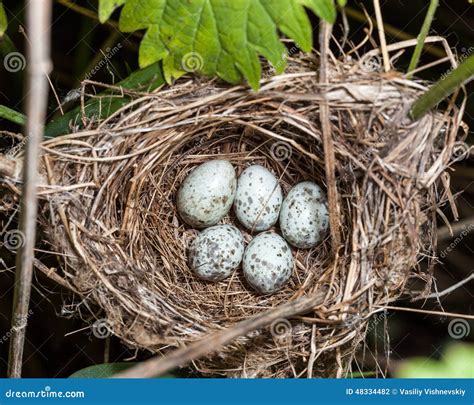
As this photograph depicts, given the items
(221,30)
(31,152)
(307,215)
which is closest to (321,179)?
(307,215)

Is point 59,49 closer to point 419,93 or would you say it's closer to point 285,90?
point 285,90

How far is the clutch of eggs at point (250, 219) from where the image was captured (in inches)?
60.6

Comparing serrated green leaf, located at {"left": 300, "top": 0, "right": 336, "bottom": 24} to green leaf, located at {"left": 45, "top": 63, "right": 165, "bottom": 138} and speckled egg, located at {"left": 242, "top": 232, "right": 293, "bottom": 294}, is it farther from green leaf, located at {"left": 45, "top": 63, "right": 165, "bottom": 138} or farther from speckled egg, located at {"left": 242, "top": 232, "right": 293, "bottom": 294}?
speckled egg, located at {"left": 242, "top": 232, "right": 293, "bottom": 294}

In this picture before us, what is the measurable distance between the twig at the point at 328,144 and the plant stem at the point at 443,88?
0.16 m

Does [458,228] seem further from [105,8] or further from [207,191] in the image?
[105,8]

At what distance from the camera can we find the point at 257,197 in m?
1.58

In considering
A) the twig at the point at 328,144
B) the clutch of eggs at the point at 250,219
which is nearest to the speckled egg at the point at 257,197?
the clutch of eggs at the point at 250,219

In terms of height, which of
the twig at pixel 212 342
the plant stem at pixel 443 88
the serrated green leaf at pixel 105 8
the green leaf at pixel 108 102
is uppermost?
the serrated green leaf at pixel 105 8

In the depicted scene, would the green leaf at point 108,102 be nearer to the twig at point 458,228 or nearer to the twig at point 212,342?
the twig at point 212,342

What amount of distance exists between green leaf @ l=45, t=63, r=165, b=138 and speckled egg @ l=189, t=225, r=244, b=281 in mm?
376

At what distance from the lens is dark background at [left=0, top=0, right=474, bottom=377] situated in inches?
64.3

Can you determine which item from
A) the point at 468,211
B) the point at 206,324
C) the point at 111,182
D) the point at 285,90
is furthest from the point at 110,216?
the point at 468,211

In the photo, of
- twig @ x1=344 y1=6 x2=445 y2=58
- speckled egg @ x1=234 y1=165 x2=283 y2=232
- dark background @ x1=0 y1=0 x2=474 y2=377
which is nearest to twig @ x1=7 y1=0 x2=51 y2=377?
dark background @ x1=0 y1=0 x2=474 y2=377

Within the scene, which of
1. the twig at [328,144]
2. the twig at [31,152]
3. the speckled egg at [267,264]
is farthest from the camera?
the speckled egg at [267,264]
